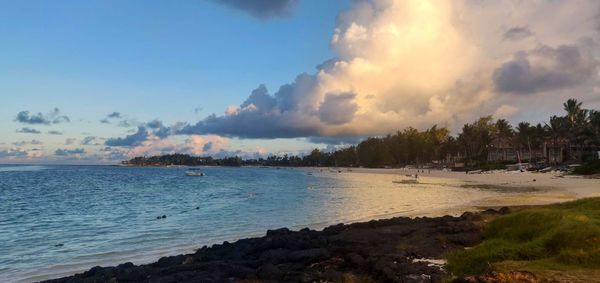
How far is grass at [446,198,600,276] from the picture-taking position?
36.1 feet

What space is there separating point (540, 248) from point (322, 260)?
6584mm

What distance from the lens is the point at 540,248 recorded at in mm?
12680

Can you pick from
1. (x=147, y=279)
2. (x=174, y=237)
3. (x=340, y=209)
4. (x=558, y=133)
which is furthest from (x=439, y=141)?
(x=147, y=279)

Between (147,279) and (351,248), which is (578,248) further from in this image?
(147,279)

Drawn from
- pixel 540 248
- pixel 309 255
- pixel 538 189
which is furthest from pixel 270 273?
pixel 538 189

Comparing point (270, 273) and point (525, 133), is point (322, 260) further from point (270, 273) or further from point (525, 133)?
point (525, 133)

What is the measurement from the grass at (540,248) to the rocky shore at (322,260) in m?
1.06

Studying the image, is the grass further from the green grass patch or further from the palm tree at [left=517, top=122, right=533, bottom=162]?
the palm tree at [left=517, top=122, right=533, bottom=162]

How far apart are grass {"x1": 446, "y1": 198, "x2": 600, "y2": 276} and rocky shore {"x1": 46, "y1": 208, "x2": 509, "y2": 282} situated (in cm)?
106

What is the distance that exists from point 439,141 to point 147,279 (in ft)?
625

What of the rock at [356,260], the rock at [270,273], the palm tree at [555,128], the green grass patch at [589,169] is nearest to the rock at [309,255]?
the rock at [356,260]

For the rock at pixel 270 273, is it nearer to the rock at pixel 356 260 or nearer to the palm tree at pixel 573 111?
the rock at pixel 356 260

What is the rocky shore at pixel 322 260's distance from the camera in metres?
13.0

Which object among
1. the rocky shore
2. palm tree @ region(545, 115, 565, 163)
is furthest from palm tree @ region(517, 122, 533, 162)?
the rocky shore
